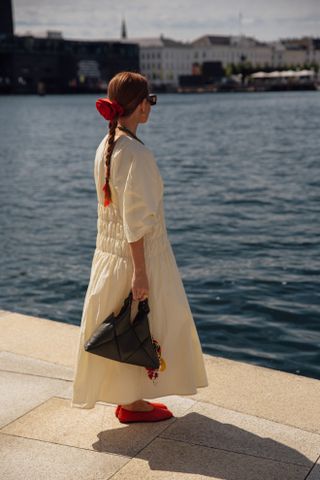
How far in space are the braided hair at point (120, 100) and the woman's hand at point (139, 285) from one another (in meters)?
0.42

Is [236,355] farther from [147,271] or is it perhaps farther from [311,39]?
[311,39]

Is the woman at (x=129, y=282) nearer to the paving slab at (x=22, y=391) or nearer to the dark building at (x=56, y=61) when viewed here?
the paving slab at (x=22, y=391)

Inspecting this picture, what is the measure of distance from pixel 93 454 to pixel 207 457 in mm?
478

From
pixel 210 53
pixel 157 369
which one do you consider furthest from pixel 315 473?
pixel 210 53

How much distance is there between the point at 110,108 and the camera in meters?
3.34

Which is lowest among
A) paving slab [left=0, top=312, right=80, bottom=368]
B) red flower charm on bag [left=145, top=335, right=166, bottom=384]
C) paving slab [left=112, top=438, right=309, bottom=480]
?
paving slab [left=0, top=312, right=80, bottom=368]

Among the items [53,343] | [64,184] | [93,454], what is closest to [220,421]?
[93,454]

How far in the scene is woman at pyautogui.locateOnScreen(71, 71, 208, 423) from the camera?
3.35 m

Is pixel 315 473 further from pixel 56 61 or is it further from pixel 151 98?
pixel 56 61

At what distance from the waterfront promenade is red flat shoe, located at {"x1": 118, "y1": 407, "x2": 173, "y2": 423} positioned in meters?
0.03

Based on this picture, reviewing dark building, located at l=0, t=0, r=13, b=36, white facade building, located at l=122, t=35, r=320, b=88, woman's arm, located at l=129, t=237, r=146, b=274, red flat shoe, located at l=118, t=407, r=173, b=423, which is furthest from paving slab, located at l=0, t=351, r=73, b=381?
white facade building, located at l=122, t=35, r=320, b=88

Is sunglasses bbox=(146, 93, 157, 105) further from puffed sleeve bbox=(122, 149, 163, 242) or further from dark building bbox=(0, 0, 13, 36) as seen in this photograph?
dark building bbox=(0, 0, 13, 36)

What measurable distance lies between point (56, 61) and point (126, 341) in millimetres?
145924

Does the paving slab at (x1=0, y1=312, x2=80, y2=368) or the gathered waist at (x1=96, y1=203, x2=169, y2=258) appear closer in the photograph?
the gathered waist at (x1=96, y1=203, x2=169, y2=258)
